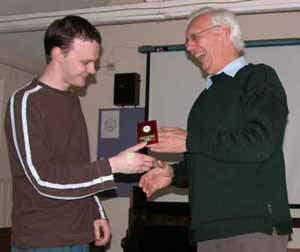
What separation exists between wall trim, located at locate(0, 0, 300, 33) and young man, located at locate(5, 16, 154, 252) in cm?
263

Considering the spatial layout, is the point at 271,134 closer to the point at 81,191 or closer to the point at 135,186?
the point at 81,191

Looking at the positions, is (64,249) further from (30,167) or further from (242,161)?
(242,161)

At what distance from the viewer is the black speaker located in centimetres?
540

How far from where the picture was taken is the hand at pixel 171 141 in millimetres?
1852

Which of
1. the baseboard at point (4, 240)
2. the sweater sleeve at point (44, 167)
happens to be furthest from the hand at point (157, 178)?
the baseboard at point (4, 240)

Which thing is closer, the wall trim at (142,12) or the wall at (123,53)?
the wall trim at (142,12)

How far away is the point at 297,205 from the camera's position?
4.77 m

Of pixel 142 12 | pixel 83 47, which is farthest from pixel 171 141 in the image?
pixel 142 12

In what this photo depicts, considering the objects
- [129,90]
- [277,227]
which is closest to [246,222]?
[277,227]

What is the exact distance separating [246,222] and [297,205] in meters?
3.21

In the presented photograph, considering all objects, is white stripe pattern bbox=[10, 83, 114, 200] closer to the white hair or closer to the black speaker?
the white hair

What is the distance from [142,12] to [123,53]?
42.6 inches

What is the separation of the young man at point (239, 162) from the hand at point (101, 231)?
351 mm

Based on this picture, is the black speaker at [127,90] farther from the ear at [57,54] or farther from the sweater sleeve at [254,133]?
the sweater sleeve at [254,133]
